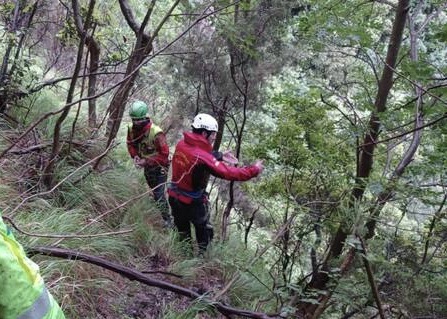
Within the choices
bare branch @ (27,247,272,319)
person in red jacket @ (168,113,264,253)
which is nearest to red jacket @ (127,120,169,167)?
person in red jacket @ (168,113,264,253)

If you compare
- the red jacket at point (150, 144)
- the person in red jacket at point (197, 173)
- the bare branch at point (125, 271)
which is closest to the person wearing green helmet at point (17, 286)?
the bare branch at point (125, 271)

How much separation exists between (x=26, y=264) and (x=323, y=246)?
15.7 ft

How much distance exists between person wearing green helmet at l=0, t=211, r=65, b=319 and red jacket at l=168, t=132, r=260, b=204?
12.1 ft

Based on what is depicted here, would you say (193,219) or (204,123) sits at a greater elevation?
(204,123)

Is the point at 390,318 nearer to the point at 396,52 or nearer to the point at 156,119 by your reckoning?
the point at 396,52

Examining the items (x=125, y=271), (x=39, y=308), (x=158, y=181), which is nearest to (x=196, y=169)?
(x=158, y=181)

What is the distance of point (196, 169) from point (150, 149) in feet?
3.89

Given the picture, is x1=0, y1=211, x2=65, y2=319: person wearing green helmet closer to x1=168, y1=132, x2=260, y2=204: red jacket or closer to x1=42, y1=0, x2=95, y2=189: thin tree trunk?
x1=42, y1=0, x2=95, y2=189: thin tree trunk

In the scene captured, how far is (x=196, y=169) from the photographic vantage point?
5.54 m

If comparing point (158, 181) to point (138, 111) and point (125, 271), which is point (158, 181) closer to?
point (138, 111)

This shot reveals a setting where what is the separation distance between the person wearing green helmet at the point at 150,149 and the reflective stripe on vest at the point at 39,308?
15.6ft

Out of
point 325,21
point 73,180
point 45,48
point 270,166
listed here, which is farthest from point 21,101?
point 325,21

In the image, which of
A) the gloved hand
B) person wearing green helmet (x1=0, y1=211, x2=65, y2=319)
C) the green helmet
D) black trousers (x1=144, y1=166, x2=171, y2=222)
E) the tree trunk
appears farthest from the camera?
black trousers (x1=144, y1=166, x2=171, y2=222)

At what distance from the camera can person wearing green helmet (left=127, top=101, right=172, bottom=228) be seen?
20.8 ft
